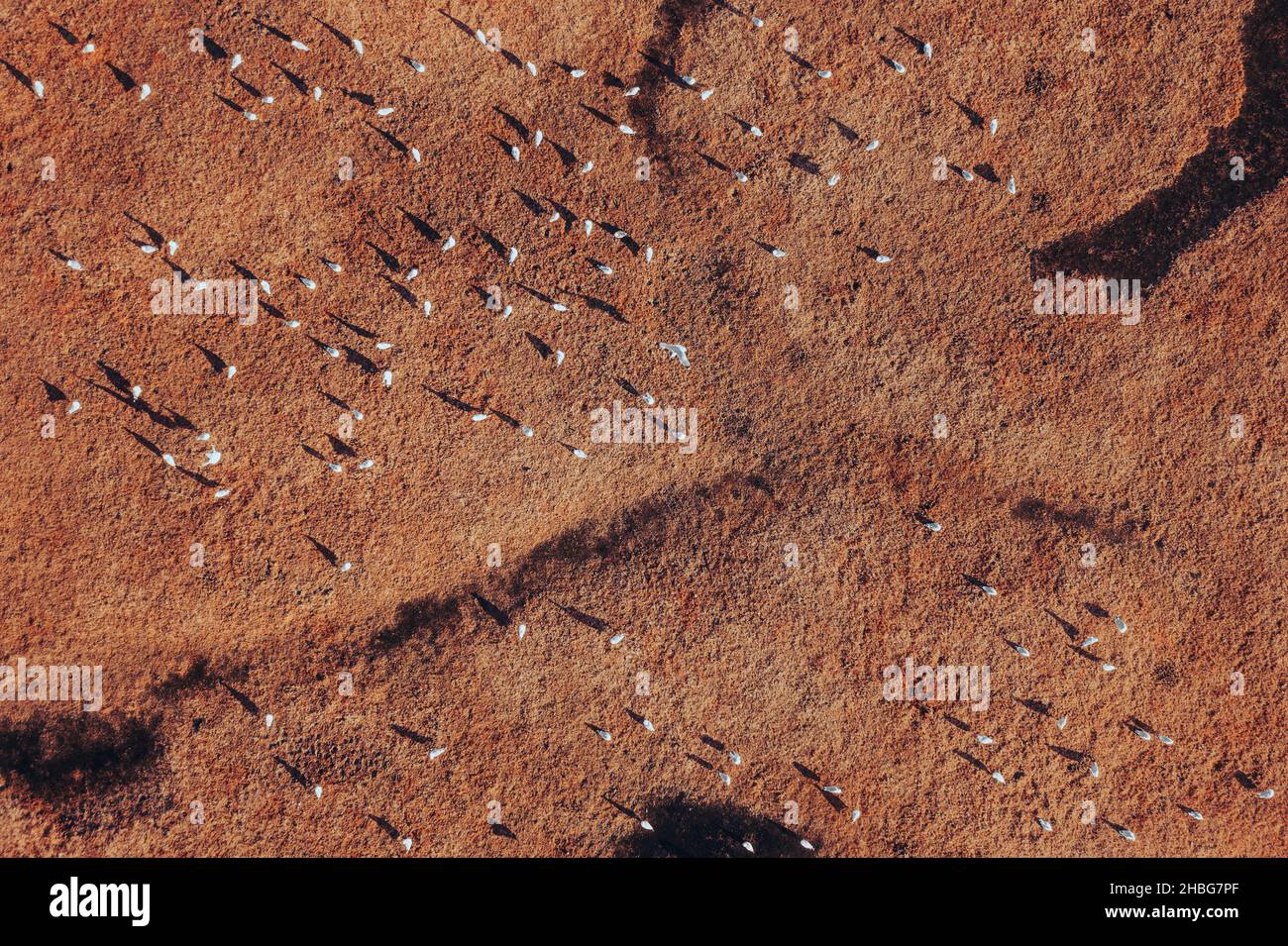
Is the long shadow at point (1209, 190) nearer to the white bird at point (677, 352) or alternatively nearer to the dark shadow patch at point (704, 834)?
the white bird at point (677, 352)

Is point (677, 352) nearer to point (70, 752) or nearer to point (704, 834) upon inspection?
point (704, 834)

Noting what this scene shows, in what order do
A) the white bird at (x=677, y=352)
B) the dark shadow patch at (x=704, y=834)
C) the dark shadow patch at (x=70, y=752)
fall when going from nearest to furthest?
the dark shadow patch at (x=70, y=752) → the white bird at (x=677, y=352) → the dark shadow patch at (x=704, y=834)

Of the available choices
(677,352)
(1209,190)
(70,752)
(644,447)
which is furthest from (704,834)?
(1209,190)

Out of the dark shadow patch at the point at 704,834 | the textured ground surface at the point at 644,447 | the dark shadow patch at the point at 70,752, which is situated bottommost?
the dark shadow patch at the point at 704,834

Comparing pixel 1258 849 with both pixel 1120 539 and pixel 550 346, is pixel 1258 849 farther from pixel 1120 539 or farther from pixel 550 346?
pixel 550 346

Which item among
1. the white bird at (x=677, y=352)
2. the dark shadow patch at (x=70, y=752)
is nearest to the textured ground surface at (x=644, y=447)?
the dark shadow patch at (x=70, y=752)
